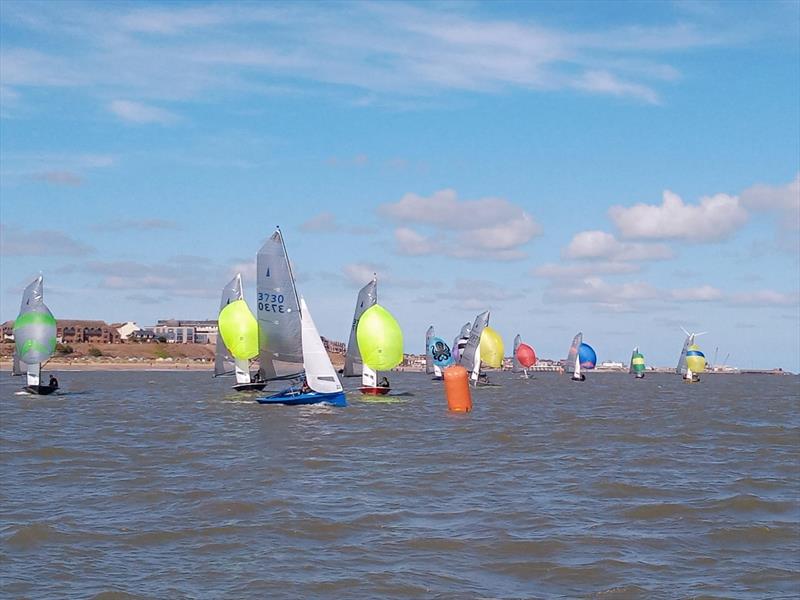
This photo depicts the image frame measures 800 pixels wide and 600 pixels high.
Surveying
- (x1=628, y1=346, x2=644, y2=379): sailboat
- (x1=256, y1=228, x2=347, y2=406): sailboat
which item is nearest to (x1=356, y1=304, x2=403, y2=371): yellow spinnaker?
(x1=256, y1=228, x2=347, y2=406): sailboat

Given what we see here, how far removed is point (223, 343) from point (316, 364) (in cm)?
1916

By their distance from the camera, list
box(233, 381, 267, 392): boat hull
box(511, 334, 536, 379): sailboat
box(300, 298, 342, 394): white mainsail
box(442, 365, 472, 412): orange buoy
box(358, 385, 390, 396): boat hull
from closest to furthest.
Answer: box(300, 298, 342, 394): white mainsail, box(442, 365, 472, 412): orange buoy, box(358, 385, 390, 396): boat hull, box(233, 381, 267, 392): boat hull, box(511, 334, 536, 379): sailboat

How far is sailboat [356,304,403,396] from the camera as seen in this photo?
51.8m

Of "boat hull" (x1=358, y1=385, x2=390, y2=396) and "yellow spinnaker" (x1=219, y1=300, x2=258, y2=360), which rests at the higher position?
"yellow spinnaker" (x1=219, y1=300, x2=258, y2=360)

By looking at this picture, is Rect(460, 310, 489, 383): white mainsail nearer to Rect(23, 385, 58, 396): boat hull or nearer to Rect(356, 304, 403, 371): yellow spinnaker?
Rect(356, 304, 403, 371): yellow spinnaker

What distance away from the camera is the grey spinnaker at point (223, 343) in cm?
6062

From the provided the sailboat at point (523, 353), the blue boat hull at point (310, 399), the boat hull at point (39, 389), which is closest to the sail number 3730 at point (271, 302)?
the blue boat hull at point (310, 399)

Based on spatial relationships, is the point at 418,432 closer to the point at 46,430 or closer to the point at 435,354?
the point at 46,430

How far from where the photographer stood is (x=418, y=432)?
118ft

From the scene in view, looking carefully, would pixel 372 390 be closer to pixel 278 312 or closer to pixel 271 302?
pixel 278 312

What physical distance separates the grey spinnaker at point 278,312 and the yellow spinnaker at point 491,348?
4405 centimetres

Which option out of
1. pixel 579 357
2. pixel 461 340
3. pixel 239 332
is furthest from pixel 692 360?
pixel 239 332

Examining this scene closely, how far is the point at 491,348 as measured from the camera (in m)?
89.8

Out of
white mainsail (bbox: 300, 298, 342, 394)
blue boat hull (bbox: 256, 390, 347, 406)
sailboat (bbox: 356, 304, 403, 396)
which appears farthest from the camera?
sailboat (bbox: 356, 304, 403, 396)
